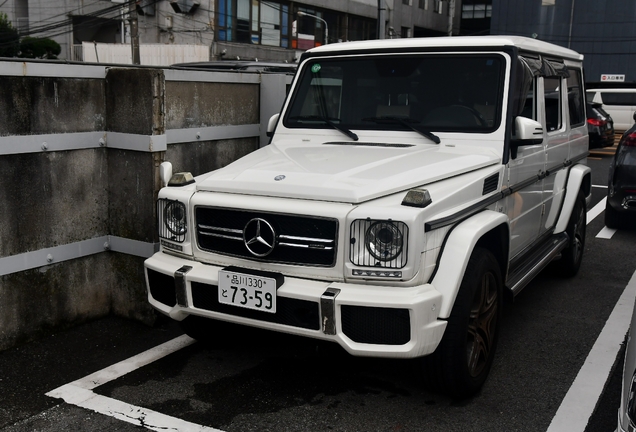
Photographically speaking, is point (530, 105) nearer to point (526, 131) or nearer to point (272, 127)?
point (526, 131)

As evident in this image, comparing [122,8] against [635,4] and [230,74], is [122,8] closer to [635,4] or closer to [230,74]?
[635,4]

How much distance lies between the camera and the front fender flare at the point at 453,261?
3.62m

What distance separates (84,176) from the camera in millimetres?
5039

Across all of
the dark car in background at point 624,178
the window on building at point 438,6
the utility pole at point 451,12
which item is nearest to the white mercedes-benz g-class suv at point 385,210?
the dark car in background at point 624,178

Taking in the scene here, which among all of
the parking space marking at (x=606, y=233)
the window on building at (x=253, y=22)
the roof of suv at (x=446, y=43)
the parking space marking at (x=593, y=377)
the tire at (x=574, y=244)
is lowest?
the parking space marking at (x=606, y=233)

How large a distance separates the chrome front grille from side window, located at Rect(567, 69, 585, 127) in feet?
11.4

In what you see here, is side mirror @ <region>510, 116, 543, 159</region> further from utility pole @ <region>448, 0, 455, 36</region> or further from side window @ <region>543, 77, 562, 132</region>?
utility pole @ <region>448, 0, 455, 36</region>

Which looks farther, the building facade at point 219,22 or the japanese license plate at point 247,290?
the building facade at point 219,22

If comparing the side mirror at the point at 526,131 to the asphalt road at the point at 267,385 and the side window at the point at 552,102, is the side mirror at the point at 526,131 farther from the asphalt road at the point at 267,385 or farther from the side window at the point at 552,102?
the asphalt road at the point at 267,385

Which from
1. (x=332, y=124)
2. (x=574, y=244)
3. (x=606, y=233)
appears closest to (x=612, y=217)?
(x=606, y=233)

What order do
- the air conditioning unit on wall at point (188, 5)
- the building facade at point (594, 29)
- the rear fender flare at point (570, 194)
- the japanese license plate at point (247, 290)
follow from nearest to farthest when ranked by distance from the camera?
1. the japanese license plate at point (247, 290)
2. the rear fender flare at point (570, 194)
3. the air conditioning unit on wall at point (188, 5)
4. the building facade at point (594, 29)

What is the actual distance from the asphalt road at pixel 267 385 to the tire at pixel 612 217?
3911 mm

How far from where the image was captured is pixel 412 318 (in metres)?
3.47

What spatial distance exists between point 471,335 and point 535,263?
4.82ft
